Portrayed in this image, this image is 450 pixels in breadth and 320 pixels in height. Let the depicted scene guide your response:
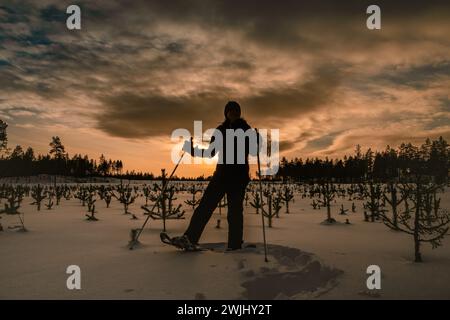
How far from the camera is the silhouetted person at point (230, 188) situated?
17.6ft

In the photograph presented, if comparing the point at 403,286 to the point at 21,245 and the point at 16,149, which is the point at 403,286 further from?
the point at 16,149

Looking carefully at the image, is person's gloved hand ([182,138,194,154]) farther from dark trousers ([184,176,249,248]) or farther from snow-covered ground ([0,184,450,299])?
snow-covered ground ([0,184,450,299])

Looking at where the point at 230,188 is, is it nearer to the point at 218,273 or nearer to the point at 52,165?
the point at 218,273

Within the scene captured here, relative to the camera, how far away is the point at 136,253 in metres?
5.09

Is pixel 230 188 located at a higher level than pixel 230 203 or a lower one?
higher

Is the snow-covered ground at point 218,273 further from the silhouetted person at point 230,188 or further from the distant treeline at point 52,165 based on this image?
the distant treeline at point 52,165

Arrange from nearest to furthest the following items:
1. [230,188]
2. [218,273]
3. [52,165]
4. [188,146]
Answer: [218,273], [230,188], [188,146], [52,165]

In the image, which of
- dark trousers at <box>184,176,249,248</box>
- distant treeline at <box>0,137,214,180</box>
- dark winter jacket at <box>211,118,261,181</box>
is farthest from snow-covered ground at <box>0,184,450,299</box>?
distant treeline at <box>0,137,214,180</box>

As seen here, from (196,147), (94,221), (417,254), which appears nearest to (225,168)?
(196,147)

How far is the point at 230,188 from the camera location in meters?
5.52

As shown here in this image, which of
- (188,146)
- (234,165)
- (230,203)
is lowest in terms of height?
(230,203)

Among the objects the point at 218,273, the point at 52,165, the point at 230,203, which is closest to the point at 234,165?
the point at 230,203

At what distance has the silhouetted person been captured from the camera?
17.6 ft

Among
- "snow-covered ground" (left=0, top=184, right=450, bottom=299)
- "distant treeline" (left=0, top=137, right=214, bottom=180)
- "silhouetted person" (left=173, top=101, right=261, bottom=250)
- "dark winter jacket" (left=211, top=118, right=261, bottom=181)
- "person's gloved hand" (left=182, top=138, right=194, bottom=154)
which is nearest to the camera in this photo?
"snow-covered ground" (left=0, top=184, right=450, bottom=299)
